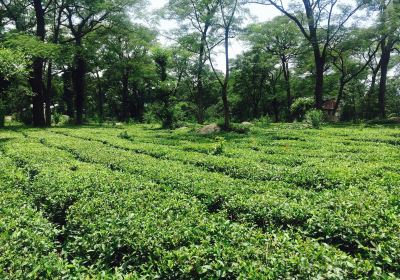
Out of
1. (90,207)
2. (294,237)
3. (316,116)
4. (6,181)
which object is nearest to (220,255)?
(294,237)

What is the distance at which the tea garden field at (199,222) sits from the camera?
14.0 feet

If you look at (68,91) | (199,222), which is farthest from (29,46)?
(68,91)

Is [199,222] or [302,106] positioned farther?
[302,106]

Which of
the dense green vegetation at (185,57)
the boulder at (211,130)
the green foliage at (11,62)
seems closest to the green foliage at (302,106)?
the dense green vegetation at (185,57)

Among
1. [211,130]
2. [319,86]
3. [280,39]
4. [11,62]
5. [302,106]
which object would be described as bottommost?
[211,130]

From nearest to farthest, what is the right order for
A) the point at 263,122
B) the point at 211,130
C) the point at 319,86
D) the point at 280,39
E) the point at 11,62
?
the point at 11,62, the point at 211,130, the point at 319,86, the point at 263,122, the point at 280,39

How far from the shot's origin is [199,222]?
5684 mm

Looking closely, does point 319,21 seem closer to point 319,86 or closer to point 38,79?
point 319,86

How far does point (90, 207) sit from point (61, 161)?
17.3 feet

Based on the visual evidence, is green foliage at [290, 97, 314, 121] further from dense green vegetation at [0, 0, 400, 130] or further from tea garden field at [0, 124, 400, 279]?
tea garden field at [0, 124, 400, 279]

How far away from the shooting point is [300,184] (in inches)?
337

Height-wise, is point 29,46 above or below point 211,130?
above

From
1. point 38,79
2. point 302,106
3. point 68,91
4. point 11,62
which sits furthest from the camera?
point 68,91

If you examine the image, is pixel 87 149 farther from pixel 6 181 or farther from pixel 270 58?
pixel 270 58
